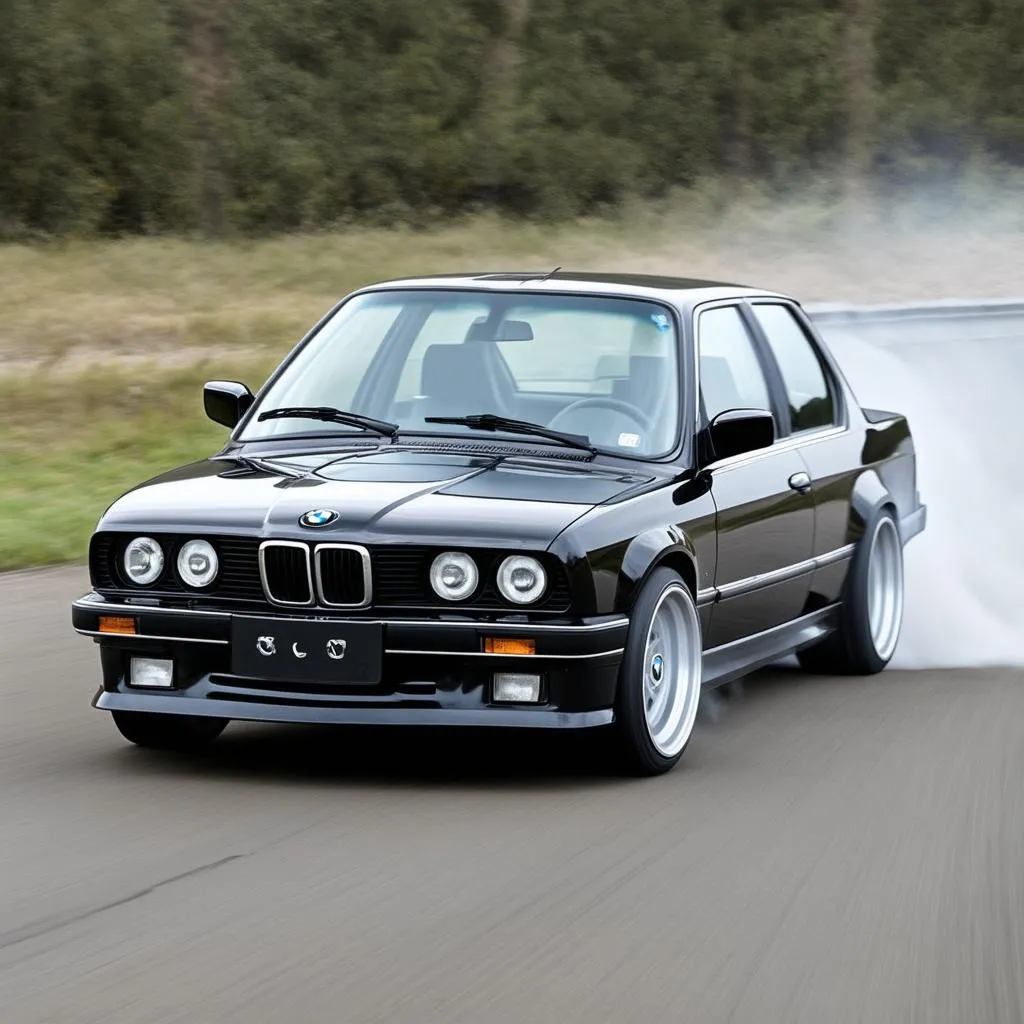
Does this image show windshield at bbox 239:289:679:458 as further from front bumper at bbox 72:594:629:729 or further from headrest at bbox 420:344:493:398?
front bumper at bbox 72:594:629:729

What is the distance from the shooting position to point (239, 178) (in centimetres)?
4034

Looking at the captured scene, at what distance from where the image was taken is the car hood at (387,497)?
6266 mm

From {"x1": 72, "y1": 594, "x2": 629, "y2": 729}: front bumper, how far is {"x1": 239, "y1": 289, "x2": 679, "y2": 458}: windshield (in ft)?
3.57

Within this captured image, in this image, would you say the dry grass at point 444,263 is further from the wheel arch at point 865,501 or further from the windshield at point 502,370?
the windshield at point 502,370

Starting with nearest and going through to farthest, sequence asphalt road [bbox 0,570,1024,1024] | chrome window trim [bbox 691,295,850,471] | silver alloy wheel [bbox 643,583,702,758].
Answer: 1. asphalt road [bbox 0,570,1024,1024]
2. silver alloy wheel [bbox 643,583,702,758]
3. chrome window trim [bbox 691,295,850,471]

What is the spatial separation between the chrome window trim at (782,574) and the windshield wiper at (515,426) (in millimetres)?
674

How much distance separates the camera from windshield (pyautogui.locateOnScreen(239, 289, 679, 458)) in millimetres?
7312

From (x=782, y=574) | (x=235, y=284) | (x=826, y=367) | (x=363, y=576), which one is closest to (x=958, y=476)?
(x=826, y=367)

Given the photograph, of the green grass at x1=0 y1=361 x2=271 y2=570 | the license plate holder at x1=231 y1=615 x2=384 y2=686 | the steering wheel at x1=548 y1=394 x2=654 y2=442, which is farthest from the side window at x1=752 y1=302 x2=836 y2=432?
the green grass at x1=0 y1=361 x2=271 y2=570

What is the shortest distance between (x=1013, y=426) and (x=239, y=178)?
25.6 metres

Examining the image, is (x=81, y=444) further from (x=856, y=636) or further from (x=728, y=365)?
(x=728, y=365)

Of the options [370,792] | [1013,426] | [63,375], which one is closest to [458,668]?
[370,792]

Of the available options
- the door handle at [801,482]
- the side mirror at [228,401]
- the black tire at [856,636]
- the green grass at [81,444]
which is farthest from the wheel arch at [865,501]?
the green grass at [81,444]

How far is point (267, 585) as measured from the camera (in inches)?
249
